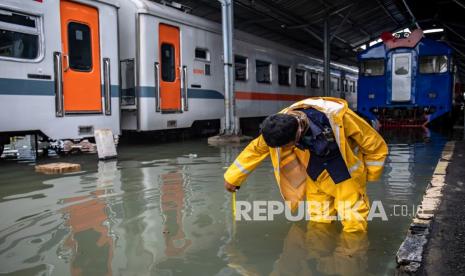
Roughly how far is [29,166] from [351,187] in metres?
5.34

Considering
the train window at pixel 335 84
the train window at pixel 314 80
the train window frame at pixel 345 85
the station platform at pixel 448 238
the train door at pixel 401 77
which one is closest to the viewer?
the station platform at pixel 448 238

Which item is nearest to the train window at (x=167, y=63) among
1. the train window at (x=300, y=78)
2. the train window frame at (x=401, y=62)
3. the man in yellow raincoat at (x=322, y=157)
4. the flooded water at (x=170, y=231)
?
the flooded water at (x=170, y=231)

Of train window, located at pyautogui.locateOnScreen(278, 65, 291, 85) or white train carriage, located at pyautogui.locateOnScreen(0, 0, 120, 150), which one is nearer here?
white train carriage, located at pyautogui.locateOnScreen(0, 0, 120, 150)

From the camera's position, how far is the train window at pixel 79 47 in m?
7.61

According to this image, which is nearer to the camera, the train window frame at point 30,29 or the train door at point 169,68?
the train window frame at point 30,29

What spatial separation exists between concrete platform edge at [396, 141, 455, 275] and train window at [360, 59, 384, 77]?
971cm

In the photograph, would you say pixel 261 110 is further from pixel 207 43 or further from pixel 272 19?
pixel 272 19

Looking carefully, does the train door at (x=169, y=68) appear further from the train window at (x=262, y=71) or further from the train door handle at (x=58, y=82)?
the train window at (x=262, y=71)

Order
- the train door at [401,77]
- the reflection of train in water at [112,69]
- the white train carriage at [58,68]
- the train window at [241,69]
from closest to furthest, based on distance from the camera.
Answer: the white train carriage at [58,68] → the reflection of train in water at [112,69] → the train window at [241,69] → the train door at [401,77]

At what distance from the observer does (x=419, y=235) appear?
3.03 metres

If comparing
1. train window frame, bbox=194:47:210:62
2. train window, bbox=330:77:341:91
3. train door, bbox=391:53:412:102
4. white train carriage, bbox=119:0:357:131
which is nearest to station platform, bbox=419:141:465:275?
white train carriage, bbox=119:0:357:131

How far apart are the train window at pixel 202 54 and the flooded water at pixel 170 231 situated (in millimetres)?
5146

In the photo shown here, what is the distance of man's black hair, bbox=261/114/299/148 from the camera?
275 centimetres

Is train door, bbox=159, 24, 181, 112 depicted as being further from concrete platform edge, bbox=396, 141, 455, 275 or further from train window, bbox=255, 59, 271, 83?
concrete platform edge, bbox=396, 141, 455, 275
